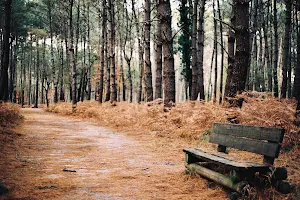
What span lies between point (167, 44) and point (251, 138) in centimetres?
659

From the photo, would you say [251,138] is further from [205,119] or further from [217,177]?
[205,119]

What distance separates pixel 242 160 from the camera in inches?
151

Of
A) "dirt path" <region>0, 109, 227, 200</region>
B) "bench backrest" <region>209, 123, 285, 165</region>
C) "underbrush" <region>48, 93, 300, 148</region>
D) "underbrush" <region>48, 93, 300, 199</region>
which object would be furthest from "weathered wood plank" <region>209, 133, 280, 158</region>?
"underbrush" <region>48, 93, 300, 148</region>

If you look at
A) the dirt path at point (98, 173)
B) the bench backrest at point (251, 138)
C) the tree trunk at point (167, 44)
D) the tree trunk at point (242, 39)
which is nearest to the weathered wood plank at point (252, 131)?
the bench backrest at point (251, 138)

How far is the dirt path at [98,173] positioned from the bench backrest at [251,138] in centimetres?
78

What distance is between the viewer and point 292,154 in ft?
17.4

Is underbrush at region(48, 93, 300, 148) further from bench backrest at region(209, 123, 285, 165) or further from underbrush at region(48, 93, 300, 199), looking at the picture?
bench backrest at region(209, 123, 285, 165)

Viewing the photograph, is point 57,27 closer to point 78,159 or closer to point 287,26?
point 287,26

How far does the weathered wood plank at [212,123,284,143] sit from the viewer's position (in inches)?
143

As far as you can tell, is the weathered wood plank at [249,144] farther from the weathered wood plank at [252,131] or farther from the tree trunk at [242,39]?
the tree trunk at [242,39]

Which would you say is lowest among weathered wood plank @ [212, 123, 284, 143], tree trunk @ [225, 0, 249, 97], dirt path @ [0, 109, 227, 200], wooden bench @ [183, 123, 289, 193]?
dirt path @ [0, 109, 227, 200]

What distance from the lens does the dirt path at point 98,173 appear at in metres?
3.86

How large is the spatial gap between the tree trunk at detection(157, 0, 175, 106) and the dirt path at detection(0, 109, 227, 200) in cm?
306

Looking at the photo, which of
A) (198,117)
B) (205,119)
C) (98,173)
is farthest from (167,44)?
(98,173)
